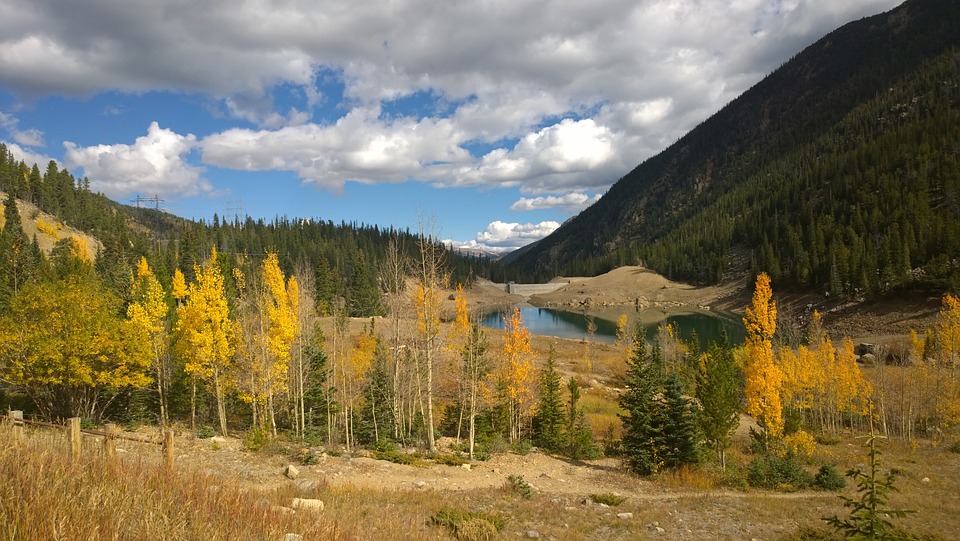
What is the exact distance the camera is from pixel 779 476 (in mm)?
21234

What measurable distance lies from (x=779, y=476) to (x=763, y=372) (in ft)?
15.0

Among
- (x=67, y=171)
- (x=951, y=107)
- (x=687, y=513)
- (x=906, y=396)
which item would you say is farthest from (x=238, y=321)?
(x=951, y=107)

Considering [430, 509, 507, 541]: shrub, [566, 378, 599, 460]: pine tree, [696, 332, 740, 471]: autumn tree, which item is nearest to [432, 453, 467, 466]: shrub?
[566, 378, 599, 460]: pine tree

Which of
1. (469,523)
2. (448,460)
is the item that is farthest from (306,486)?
(448,460)

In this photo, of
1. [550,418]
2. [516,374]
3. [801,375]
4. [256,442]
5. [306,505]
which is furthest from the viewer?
[801,375]

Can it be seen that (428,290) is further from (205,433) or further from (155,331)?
(155,331)

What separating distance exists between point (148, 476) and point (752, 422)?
4404cm

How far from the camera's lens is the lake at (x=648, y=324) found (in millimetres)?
90750

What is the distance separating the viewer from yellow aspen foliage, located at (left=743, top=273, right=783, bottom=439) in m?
22.1


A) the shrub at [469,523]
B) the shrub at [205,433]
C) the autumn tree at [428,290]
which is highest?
the autumn tree at [428,290]

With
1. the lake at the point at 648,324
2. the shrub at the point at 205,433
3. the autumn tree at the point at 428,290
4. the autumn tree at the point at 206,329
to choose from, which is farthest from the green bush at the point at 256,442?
the lake at the point at 648,324

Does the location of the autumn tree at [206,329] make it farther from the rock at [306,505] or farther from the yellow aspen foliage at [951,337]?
the yellow aspen foliage at [951,337]

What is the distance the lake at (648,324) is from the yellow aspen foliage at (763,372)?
188 feet

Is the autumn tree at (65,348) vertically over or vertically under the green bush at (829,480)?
over
